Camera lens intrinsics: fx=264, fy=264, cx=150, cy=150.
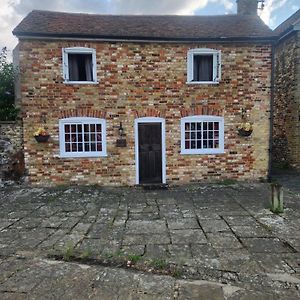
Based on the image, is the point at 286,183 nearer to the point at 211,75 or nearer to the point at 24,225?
the point at 211,75

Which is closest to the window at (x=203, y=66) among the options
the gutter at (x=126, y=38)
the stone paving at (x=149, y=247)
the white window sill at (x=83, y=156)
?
the gutter at (x=126, y=38)

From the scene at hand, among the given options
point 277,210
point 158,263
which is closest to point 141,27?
point 277,210

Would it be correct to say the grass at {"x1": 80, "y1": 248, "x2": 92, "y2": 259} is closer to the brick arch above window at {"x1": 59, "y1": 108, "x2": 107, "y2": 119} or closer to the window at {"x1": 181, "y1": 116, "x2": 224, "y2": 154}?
the brick arch above window at {"x1": 59, "y1": 108, "x2": 107, "y2": 119}

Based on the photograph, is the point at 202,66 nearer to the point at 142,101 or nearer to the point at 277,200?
the point at 142,101

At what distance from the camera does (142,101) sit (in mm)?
9531

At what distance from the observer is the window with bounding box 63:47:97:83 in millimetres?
9242

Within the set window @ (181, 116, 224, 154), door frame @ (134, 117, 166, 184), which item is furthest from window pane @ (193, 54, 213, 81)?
door frame @ (134, 117, 166, 184)

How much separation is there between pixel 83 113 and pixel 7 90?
3.50 m

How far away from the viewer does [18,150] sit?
30.6ft

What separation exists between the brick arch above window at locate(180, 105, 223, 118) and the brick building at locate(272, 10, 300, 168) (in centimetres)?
461

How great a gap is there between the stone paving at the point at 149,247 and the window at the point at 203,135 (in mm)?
2299

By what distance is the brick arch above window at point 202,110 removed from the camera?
9656 millimetres

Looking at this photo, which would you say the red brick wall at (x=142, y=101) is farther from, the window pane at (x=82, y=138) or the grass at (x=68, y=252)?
the grass at (x=68, y=252)

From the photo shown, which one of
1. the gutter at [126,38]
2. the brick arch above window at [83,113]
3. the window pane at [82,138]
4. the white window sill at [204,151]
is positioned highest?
the gutter at [126,38]
